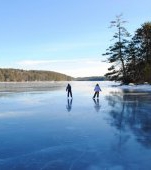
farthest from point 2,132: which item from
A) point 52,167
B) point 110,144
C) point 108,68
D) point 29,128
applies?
point 108,68

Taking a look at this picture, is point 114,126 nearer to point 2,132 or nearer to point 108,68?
point 2,132

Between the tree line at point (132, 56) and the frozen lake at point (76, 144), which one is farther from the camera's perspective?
the tree line at point (132, 56)

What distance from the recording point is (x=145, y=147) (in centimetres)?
774

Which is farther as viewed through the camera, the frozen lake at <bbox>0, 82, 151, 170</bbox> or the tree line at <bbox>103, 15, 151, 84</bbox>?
the tree line at <bbox>103, 15, 151, 84</bbox>

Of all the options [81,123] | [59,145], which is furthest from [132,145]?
[81,123]

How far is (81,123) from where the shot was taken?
11.7 m

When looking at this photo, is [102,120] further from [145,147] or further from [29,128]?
[145,147]

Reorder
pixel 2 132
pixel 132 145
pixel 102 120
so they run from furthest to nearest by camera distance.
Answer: pixel 102 120 < pixel 2 132 < pixel 132 145

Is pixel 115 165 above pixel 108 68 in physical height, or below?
below

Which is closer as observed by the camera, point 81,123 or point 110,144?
point 110,144

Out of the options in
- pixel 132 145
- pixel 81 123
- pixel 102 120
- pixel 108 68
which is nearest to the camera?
pixel 132 145

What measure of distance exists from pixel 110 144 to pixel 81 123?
3688 millimetres

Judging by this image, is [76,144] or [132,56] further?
[132,56]

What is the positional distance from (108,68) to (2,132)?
45.9m
